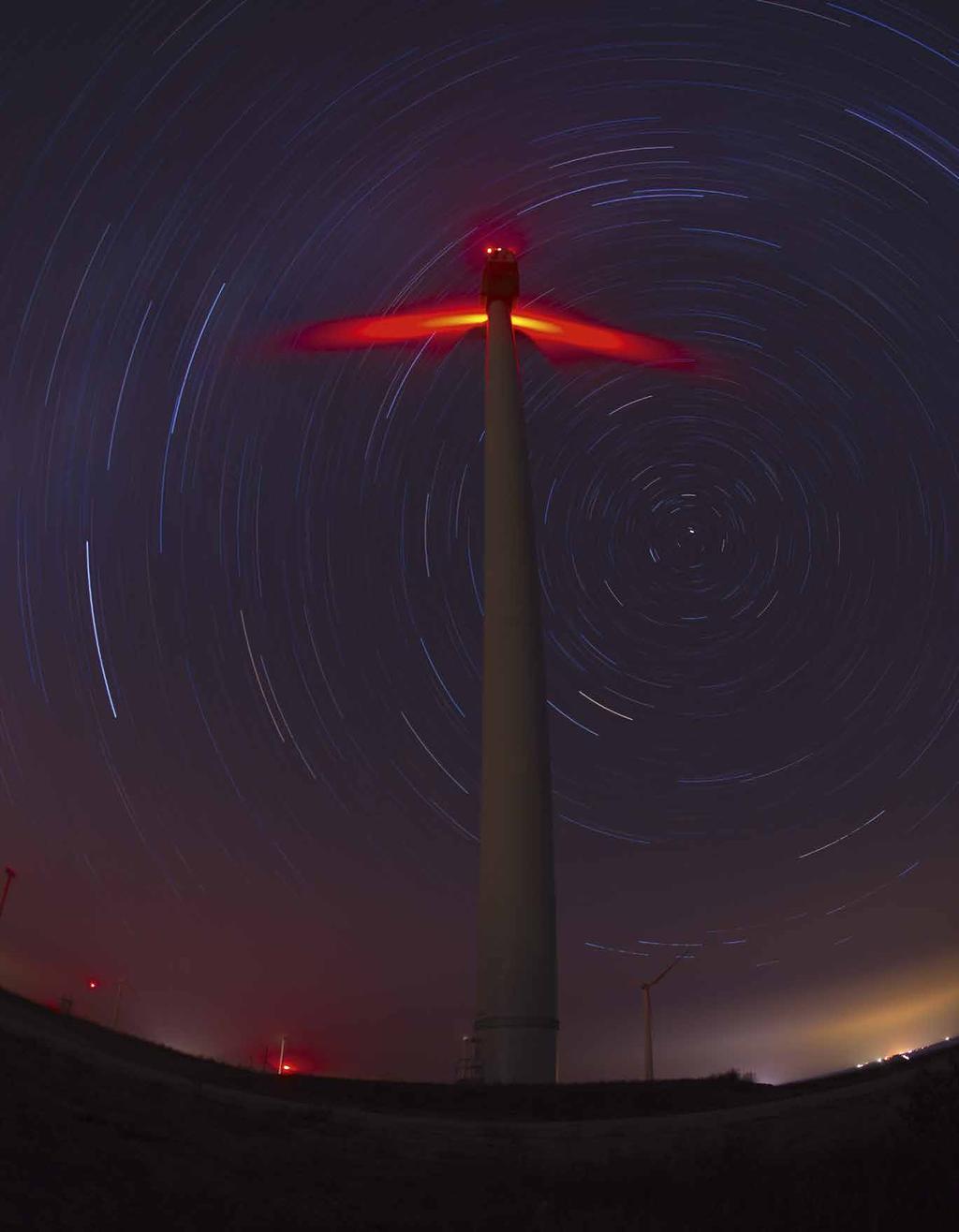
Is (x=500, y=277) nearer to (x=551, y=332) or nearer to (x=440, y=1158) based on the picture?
(x=551, y=332)

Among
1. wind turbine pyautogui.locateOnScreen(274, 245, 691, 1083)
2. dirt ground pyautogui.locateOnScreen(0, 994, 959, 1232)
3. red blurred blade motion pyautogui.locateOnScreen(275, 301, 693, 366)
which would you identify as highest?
red blurred blade motion pyautogui.locateOnScreen(275, 301, 693, 366)

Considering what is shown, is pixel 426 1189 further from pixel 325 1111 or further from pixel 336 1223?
pixel 325 1111

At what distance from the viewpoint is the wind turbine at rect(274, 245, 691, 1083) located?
78.5 ft

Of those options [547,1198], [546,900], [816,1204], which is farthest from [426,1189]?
[546,900]

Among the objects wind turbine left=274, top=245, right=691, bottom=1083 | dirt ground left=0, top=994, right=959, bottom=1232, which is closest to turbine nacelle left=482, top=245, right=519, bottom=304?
wind turbine left=274, top=245, right=691, bottom=1083

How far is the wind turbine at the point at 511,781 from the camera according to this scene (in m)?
23.9

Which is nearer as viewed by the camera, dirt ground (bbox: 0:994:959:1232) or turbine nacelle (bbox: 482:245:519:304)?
dirt ground (bbox: 0:994:959:1232)

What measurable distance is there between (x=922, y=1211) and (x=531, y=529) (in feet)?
74.6

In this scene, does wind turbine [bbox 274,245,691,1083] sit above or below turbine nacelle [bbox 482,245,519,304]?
below

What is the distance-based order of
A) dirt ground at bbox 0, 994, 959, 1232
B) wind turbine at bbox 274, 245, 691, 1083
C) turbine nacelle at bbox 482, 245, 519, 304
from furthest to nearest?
turbine nacelle at bbox 482, 245, 519, 304, wind turbine at bbox 274, 245, 691, 1083, dirt ground at bbox 0, 994, 959, 1232

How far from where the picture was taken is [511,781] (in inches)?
1051

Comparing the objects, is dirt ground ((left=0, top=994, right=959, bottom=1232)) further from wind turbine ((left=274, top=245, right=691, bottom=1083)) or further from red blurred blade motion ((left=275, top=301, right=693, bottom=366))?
red blurred blade motion ((left=275, top=301, right=693, bottom=366))

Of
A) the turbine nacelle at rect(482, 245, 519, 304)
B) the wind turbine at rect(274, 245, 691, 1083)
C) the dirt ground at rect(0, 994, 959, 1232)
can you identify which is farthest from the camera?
the turbine nacelle at rect(482, 245, 519, 304)

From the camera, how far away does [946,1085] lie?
38.4 feet
